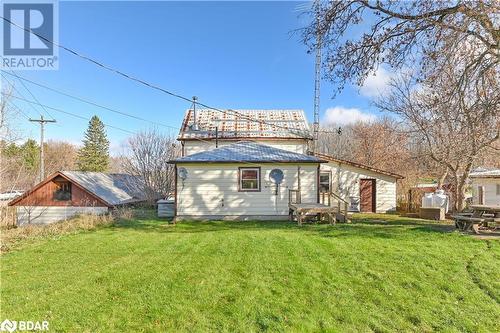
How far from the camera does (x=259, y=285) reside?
17.3 feet

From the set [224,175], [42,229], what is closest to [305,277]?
[224,175]

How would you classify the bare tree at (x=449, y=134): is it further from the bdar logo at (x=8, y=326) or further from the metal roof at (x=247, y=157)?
the bdar logo at (x=8, y=326)

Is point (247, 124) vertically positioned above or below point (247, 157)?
above

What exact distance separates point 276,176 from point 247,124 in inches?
302

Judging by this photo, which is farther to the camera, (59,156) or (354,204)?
(59,156)

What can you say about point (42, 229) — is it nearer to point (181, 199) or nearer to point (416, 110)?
point (181, 199)

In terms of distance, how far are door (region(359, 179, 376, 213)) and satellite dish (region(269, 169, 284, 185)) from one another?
7.36 metres

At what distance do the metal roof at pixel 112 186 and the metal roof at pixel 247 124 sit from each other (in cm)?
748

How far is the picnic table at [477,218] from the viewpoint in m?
9.28

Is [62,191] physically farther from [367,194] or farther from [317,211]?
[367,194]

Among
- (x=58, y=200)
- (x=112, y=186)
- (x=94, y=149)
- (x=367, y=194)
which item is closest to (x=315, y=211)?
(x=367, y=194)

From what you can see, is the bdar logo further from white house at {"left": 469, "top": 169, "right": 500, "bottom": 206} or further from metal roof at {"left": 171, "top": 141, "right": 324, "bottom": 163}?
white house at {"left": 469, "top": 169, "right": 500, "bottom": 206}

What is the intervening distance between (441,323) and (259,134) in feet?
53.3

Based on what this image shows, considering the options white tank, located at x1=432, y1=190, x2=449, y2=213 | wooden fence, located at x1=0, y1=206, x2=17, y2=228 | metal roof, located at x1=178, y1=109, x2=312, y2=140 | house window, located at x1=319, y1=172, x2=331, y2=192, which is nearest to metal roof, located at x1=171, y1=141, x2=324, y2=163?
metal roof, located at x1=178, y1=109, x2=312, y2=140
